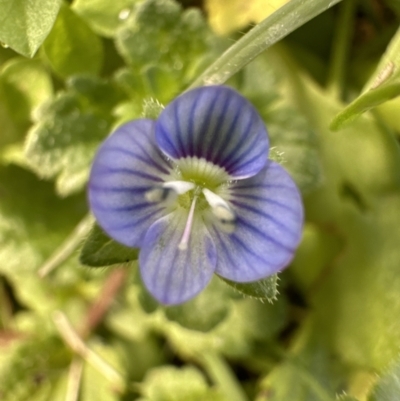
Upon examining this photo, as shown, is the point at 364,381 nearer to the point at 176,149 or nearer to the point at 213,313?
the point at 213,313

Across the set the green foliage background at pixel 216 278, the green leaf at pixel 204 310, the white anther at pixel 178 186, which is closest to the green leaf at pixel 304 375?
the green foliage background at pixel 216 278

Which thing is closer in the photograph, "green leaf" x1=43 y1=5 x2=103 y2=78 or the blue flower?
the blue flower

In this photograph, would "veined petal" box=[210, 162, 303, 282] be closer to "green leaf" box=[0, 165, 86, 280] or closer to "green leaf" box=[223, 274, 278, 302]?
"green leaf" box=[223, 274, 278, 302]

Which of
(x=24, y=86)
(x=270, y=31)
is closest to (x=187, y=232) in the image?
(x=270, y=31)

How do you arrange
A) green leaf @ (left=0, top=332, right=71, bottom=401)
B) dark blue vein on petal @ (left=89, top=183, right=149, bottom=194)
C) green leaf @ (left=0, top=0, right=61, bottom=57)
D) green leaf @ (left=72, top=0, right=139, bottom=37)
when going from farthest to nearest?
green leaf @ (left=0, top=332, right=71, bottom=401) → green leaf @ (left=72, top=0, right=139, bottom=37) → green leaf @ (left=0, top=0, right=61, bottom=57) → dark blue vein on petal @ (left=89, top=183, right=149, bottom=194)

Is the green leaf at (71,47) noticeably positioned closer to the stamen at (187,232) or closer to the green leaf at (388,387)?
the stamen at (187,232)

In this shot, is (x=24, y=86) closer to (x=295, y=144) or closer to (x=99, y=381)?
(x=295, y=144)

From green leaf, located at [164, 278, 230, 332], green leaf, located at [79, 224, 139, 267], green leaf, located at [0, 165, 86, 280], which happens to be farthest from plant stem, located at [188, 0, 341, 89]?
green leaf, located at [0, 165, 86, 280]
